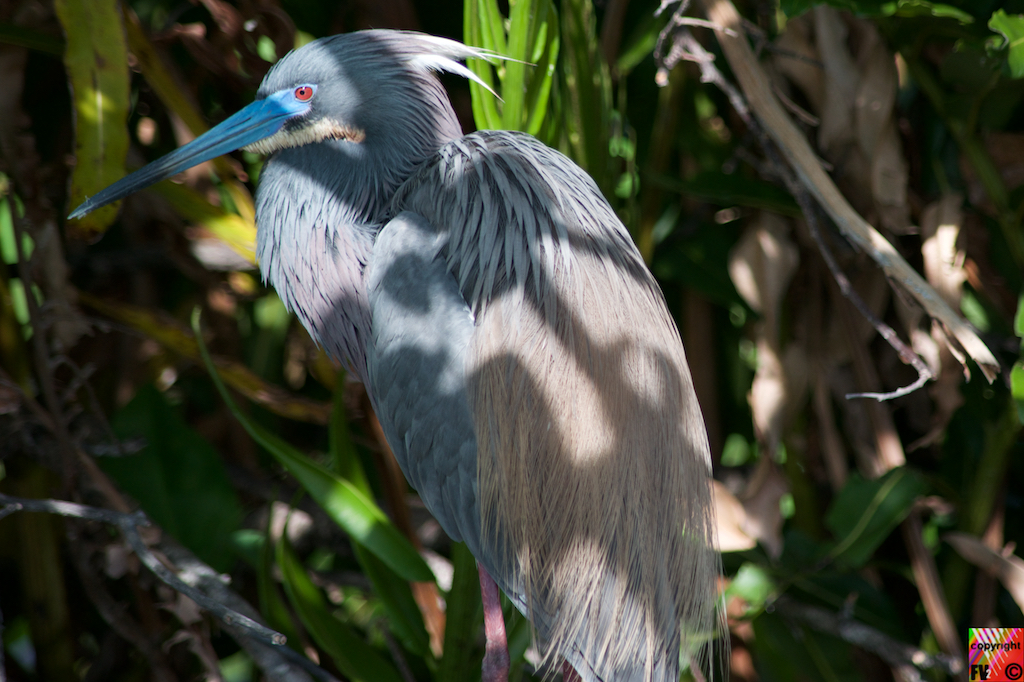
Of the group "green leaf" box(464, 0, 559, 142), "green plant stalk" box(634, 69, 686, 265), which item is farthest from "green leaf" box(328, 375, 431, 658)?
"green plant stalk" box(634, 69, 686, 265)

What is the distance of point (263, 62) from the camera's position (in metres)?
1.63

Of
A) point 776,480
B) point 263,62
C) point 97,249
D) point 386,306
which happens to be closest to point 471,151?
point 386,306

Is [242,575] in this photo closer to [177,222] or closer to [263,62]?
[177,222]

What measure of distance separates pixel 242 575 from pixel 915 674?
157 cm

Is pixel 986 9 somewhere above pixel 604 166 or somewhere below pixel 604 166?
above

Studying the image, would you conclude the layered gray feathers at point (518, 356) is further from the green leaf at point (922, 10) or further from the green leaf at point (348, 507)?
the green leaf at point (922, 10)

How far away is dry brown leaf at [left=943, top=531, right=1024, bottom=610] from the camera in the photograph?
1.52 metres

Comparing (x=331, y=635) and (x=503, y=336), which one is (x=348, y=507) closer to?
(x=331, y=635)

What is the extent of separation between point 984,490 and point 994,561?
18 centimetres

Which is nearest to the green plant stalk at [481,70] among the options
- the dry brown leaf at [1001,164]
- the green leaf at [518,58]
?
the green leaf at [518,58]

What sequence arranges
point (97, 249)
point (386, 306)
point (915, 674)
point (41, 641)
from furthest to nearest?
point (97, 249) → point (41, 641) → point (915, 674) → point (386, 306)

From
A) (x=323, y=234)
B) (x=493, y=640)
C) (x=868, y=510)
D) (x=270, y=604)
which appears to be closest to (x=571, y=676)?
(x=493, y=640)

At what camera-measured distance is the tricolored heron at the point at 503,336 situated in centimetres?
114

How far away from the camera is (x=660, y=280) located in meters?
2.10
